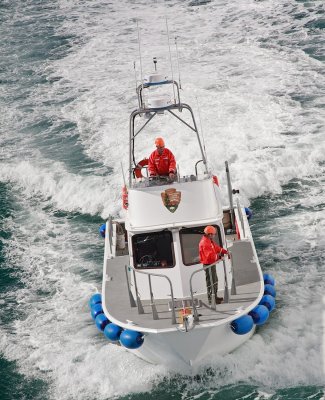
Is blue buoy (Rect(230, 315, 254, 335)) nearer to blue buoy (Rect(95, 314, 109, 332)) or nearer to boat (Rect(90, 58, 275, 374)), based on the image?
boat (Rect(90, 58, 275, 374))

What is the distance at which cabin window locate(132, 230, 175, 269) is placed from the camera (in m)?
9.93

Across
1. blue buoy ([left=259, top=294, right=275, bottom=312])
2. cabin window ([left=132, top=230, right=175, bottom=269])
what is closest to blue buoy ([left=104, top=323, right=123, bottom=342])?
cabin window ([left=132, top=230, right=175, bottom=269])

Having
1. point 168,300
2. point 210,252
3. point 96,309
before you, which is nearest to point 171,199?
point 210,252

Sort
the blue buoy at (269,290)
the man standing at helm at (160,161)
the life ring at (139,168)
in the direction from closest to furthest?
the blue buoy at (269,290) < the man standing at helm at (160,161) < the life ring at (139,168)

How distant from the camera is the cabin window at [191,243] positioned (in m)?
9.91

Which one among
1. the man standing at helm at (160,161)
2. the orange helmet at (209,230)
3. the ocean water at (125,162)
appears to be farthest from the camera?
the man standing at helm at (160,161)

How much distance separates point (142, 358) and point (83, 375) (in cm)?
91

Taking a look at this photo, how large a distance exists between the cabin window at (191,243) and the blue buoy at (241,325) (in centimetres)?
116

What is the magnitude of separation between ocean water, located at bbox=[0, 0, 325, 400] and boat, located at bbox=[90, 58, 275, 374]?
0.55m

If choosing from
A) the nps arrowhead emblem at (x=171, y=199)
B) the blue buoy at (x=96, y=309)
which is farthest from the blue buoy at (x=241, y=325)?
the blue buoy at (x=96, y=309)

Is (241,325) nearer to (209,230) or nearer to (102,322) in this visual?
(209,230)

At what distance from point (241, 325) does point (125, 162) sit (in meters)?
7.98

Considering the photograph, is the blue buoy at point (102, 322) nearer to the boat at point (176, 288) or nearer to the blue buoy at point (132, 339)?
the boat at point (176, 288)

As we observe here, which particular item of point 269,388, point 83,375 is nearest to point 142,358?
point 83,375
